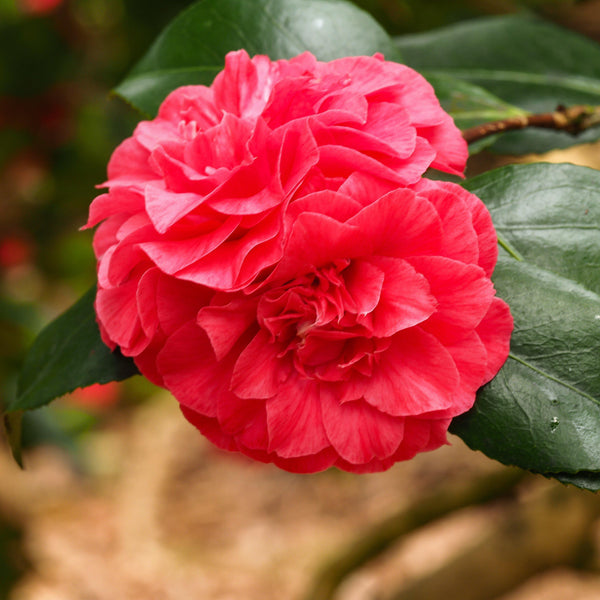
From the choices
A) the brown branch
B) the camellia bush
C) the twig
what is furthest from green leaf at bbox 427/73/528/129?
the twig

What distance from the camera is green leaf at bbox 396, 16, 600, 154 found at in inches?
30.6

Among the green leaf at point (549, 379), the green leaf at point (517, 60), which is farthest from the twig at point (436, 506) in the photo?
the green leaf at point (549, 379)

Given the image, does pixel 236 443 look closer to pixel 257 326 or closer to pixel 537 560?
pixel 257 326

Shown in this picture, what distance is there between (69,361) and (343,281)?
0.84 ft

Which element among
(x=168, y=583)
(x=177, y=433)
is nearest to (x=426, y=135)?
(x=168, y=583)

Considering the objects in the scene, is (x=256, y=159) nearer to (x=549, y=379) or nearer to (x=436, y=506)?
(x=549, y=379)

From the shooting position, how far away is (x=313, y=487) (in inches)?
96.8

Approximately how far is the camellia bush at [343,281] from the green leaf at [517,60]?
1.04 feet

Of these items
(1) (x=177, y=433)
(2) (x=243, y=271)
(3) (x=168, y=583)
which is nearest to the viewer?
(2) (x=243, y=271)

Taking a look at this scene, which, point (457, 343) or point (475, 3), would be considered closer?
point (457, 343)

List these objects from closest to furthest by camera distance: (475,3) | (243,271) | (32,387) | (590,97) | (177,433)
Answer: (243,271) → (32,387) → (590,97) → (475,3) → (177,433)

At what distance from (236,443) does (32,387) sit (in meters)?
0.22

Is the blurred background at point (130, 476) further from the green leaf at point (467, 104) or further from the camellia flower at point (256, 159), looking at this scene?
the camellia flower at point (256, 159)

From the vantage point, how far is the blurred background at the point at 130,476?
1383 millimetres
